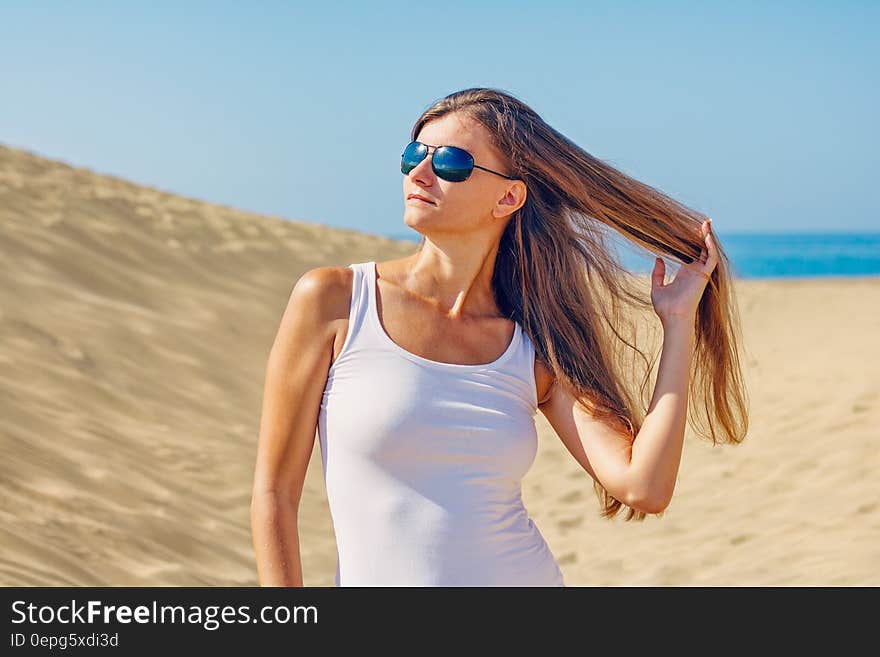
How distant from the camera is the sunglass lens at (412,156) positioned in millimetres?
2396

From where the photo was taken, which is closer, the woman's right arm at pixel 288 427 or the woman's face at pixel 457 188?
the woman's right arm at pixel 288 427

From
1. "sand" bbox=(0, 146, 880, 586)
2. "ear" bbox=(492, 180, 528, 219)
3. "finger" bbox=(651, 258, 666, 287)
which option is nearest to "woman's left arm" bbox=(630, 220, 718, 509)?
"finger" bbox=(651, 258, 666, 287)

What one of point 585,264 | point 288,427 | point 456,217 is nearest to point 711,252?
point 585,264

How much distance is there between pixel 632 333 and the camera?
2803 millimetres

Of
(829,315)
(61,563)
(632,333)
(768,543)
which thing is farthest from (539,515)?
(829,315)

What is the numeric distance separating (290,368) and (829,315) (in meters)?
16.8

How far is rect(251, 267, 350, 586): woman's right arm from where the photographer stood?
85.8 inches

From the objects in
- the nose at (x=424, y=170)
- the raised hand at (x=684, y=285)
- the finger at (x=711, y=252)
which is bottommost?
the raised hand at (x=684, y=285)

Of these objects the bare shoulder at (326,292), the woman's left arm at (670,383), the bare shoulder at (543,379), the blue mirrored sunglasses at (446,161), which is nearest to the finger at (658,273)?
the woman's left arm at (670,383)

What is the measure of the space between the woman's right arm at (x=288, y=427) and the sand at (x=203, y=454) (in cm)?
237

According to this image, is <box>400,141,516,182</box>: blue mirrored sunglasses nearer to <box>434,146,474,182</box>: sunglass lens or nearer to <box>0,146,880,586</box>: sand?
<box>434,146,474,182</box>: sunglass lens

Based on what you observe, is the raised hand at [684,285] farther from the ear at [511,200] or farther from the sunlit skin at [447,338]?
the ear at [511,200]
